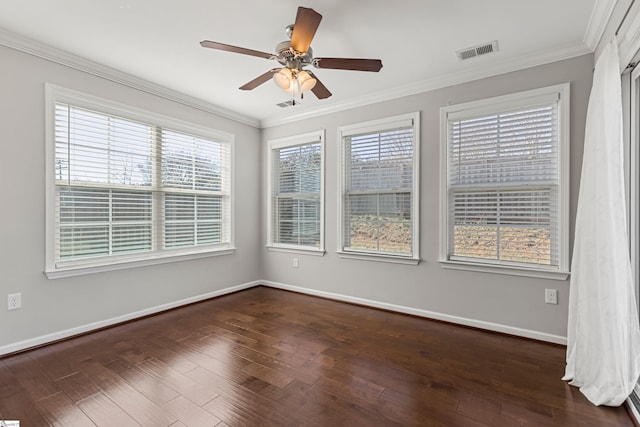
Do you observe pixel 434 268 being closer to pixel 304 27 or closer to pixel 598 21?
pixel 598 21

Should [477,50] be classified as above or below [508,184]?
above

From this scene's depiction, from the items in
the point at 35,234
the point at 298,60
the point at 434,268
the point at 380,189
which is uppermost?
the point at 298,60

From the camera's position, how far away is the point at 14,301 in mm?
2570

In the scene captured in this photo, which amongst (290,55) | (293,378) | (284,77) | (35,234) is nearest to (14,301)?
(35,234)

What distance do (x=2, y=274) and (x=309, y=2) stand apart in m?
3.22

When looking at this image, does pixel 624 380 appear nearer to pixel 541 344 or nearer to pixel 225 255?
Answer: pixel 541 344

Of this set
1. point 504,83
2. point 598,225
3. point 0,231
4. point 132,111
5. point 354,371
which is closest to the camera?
point 598,225

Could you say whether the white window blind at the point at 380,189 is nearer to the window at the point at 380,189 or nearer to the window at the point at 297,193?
the window at the point at 380,189

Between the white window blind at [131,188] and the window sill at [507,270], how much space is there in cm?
307

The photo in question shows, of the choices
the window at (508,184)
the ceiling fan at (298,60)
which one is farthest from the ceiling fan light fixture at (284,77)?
the window at (508,184)

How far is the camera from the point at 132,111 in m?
3.33

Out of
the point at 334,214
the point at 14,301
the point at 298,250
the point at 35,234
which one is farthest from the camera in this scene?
the point at 298,250

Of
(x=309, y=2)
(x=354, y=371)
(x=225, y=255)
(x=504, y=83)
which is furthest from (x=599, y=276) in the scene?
(x=225, y=255)

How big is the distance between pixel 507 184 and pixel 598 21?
1367mm
